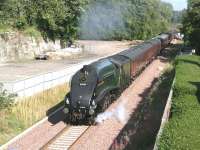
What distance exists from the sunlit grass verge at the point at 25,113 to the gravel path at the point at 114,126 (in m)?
3.21

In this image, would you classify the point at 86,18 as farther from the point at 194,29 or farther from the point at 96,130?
the point at 96,130

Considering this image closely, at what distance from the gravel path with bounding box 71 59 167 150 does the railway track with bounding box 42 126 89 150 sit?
262mm

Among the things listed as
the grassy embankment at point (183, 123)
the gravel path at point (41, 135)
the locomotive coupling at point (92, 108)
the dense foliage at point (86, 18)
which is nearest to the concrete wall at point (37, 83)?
the gravel path at point (41, 135)

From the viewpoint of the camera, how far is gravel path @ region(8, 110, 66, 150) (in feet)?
55.8

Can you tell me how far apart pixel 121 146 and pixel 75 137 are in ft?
8.37

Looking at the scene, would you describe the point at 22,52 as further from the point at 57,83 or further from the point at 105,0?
the point at 105,0

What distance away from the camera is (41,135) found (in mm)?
18641

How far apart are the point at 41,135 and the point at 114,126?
362cm

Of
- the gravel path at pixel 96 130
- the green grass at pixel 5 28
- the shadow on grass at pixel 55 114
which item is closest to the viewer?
the gravel path at pixel 96 130

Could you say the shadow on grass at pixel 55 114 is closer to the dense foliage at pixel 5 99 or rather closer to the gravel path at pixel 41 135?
the gravel path at pixel 41 135

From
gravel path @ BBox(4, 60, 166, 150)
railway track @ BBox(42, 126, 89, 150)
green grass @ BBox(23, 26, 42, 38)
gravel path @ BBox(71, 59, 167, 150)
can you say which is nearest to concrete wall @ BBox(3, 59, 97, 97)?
gravel path @ BBox(4, 60, 166, 150)

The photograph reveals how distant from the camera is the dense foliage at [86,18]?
49.2m

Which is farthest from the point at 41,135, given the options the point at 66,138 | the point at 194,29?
the point at 194,29

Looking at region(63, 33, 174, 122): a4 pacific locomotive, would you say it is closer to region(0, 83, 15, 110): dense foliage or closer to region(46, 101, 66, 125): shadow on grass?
region(46, 101, 66, 125): shadow on grass
